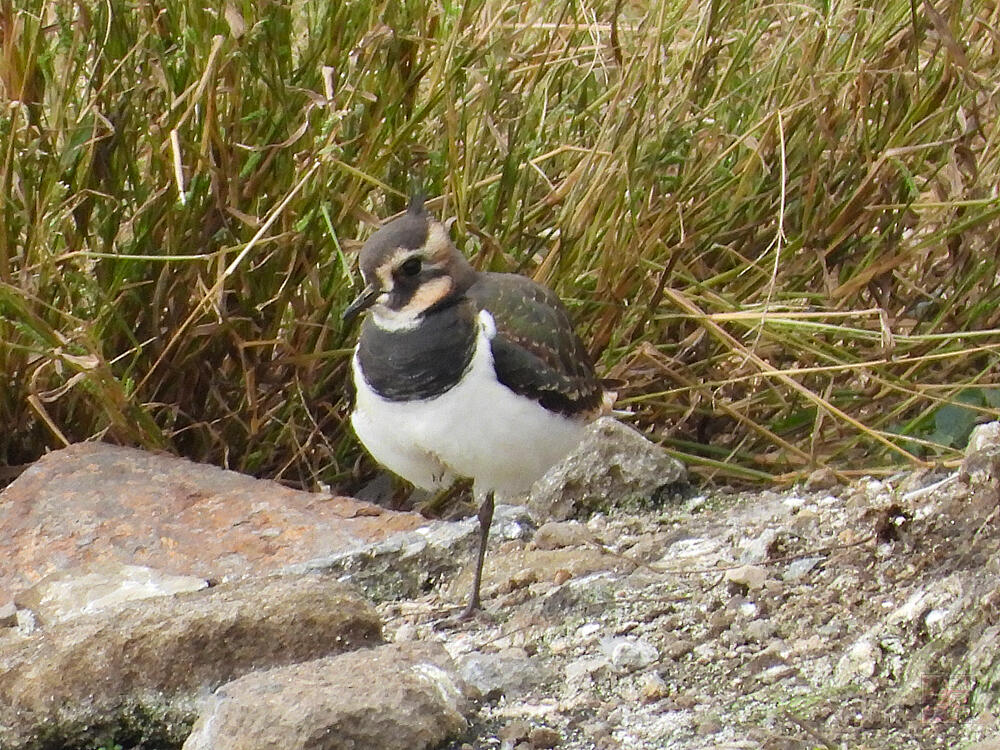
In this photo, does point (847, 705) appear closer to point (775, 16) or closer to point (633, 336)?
point (633, 336)

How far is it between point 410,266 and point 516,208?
2.83ft

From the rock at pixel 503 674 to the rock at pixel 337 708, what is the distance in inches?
6.8

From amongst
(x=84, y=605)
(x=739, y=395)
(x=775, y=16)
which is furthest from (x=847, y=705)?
(x=775, y=16)

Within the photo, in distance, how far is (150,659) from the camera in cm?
245

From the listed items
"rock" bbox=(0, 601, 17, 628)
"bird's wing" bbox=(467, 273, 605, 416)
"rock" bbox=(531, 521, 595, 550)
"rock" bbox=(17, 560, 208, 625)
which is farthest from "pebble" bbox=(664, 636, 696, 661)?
"rock" bbox=(0, 601, 17, 628)

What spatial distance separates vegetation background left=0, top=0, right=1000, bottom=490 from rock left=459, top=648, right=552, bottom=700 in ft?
4.09

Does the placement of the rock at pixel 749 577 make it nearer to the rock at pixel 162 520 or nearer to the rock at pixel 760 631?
the rock at pixel 760 631

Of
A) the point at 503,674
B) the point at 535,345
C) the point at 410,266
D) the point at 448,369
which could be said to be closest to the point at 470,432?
the point at 448,369

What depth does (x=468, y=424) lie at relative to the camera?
3.28 metres

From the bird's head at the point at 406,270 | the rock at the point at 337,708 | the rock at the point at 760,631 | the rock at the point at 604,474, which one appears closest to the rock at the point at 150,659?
the rock at the point at 337,708

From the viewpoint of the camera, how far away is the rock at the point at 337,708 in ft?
7.14

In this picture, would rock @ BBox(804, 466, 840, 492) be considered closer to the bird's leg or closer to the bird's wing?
the bird's wing

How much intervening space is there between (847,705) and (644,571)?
725mm

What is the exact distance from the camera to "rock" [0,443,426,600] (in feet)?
11.0
